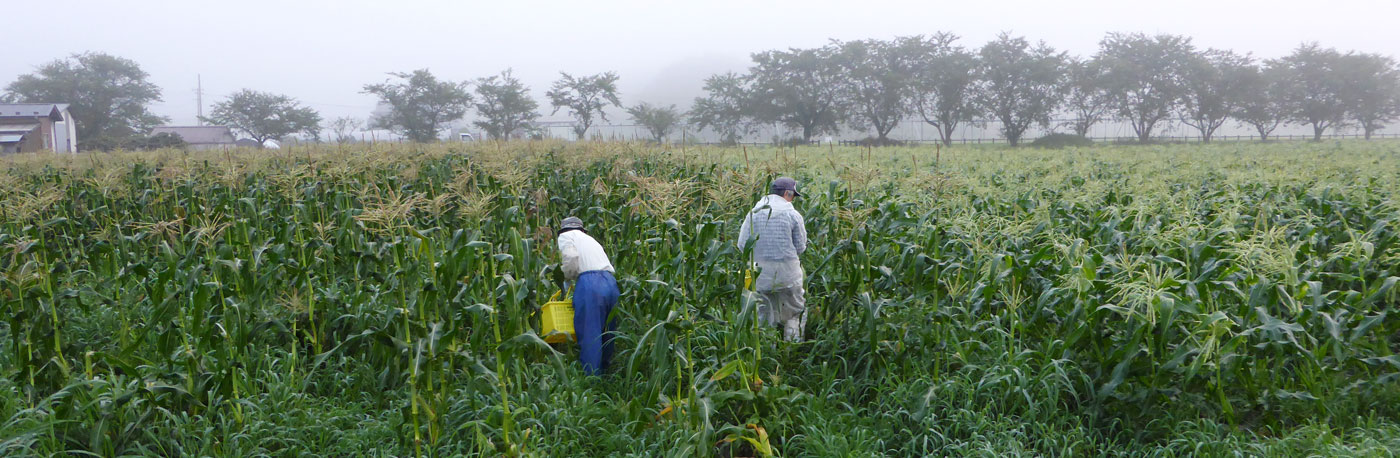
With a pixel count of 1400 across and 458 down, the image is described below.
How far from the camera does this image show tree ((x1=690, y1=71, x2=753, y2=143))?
59.4 m

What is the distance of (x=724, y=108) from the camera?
60062 mm

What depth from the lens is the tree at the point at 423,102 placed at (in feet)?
186

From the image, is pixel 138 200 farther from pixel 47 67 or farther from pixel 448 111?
pixel 47 67

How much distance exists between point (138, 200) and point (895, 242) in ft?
31.6

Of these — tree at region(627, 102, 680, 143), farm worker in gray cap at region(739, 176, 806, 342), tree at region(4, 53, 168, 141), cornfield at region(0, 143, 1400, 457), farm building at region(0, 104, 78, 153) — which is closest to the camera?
cornfield at region(0, 143, 1400, 457)

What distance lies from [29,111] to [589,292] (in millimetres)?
52030

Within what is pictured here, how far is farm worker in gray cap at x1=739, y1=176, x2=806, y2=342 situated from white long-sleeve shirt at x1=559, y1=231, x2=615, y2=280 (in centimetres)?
110

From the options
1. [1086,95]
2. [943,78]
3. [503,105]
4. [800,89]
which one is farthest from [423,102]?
[1086,95]

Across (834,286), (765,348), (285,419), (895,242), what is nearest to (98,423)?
(285,419)

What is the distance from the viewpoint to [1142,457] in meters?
3.94

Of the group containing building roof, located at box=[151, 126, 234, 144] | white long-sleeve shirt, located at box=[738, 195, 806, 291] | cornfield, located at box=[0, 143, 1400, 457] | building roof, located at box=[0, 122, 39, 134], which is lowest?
cornfield, located at box=[0, 143, 1400, 457]

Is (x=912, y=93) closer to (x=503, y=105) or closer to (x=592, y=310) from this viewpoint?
(x=503, y=105)

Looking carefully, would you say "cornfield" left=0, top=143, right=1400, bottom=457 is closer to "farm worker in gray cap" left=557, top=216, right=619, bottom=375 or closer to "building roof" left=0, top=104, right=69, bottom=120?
"farm worker in gray cap" left=557, top=216, right=619, bottom=375

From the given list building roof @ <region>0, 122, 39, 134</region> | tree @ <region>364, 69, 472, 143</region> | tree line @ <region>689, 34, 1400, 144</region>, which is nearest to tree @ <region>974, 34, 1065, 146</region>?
tree line @ <region>689, 34, 1400, 144</region>
